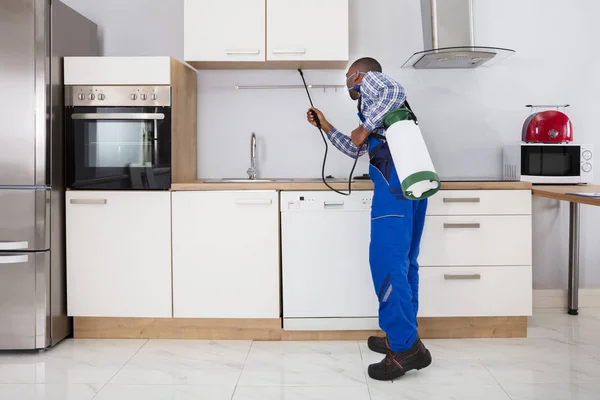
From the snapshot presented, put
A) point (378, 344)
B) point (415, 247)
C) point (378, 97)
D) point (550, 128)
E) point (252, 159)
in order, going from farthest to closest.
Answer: point (252, 159) < point (550, 128) < point (378, 344) < point (415, 247) < point (378, 97)

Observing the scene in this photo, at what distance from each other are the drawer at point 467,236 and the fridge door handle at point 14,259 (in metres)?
2.04

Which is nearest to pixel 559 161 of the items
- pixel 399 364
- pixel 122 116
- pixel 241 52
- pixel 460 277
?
pixel 460 277

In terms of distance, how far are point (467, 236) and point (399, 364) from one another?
86 centimetres

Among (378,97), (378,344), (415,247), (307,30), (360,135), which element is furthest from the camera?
(307,30)

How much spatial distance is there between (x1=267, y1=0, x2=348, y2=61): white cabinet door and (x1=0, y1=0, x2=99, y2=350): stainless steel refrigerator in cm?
116

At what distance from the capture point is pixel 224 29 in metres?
3.27

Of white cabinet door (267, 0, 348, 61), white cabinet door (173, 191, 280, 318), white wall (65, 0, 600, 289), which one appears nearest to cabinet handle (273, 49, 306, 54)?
white cabinet door (267, 0, 348, 61)

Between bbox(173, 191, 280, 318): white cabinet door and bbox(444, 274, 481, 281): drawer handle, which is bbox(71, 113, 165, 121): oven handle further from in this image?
bbox(444, 274, 481, 281): drawer handle

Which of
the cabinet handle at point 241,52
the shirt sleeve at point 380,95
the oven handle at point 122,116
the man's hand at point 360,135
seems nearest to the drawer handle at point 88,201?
the oven handle at point 122,116

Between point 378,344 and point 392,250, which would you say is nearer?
point 392,250

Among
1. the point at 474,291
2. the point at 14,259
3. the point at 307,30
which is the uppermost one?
the point at 307,30

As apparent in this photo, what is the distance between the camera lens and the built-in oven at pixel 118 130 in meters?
3.08

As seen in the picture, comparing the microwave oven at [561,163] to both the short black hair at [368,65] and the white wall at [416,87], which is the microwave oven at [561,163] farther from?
the short black hair at [368,65]

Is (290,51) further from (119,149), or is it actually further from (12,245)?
(12,245)
